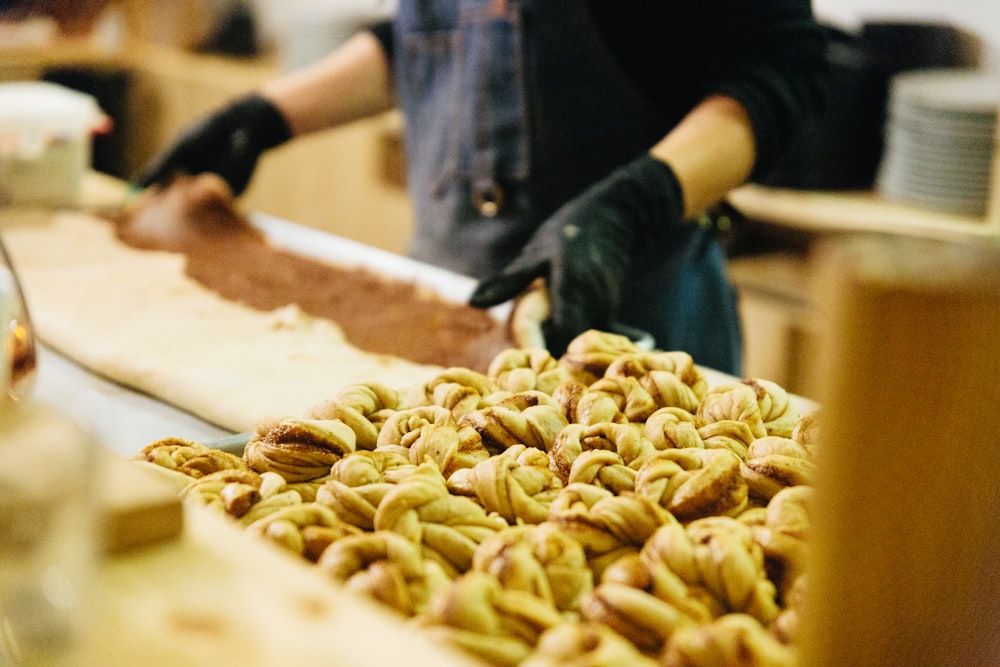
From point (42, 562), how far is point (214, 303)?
53.2 inches

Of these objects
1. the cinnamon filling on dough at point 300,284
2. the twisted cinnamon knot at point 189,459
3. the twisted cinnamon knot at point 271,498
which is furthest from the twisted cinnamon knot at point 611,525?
the cinnamon filling on dough at point 300,284

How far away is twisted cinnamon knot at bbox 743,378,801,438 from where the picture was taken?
1.06 metres

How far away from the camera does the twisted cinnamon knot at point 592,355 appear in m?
1.19

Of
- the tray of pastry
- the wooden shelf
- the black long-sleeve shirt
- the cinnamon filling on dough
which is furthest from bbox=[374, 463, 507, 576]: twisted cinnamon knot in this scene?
the wooden shelf

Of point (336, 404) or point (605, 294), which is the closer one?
point (336, 404)

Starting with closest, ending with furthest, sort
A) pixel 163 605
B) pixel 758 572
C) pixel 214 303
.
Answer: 1. pixel 163 605
2. pixel 758 572
3. pixel 214 303

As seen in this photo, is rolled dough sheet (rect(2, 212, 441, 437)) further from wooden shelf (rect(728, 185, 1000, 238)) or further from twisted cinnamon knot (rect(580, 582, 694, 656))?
wooden shelf (rect(728, 185, 1000, 238))

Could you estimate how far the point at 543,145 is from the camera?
2.10m

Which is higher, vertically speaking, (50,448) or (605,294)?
(50,448)

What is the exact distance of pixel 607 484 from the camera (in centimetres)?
88

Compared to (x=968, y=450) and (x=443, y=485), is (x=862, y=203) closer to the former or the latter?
(x=443, y=485)

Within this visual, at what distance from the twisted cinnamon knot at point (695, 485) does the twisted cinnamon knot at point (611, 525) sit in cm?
4

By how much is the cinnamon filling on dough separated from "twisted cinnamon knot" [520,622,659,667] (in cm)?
93

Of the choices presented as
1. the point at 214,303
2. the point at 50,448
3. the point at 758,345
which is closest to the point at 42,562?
the point at 50,448
